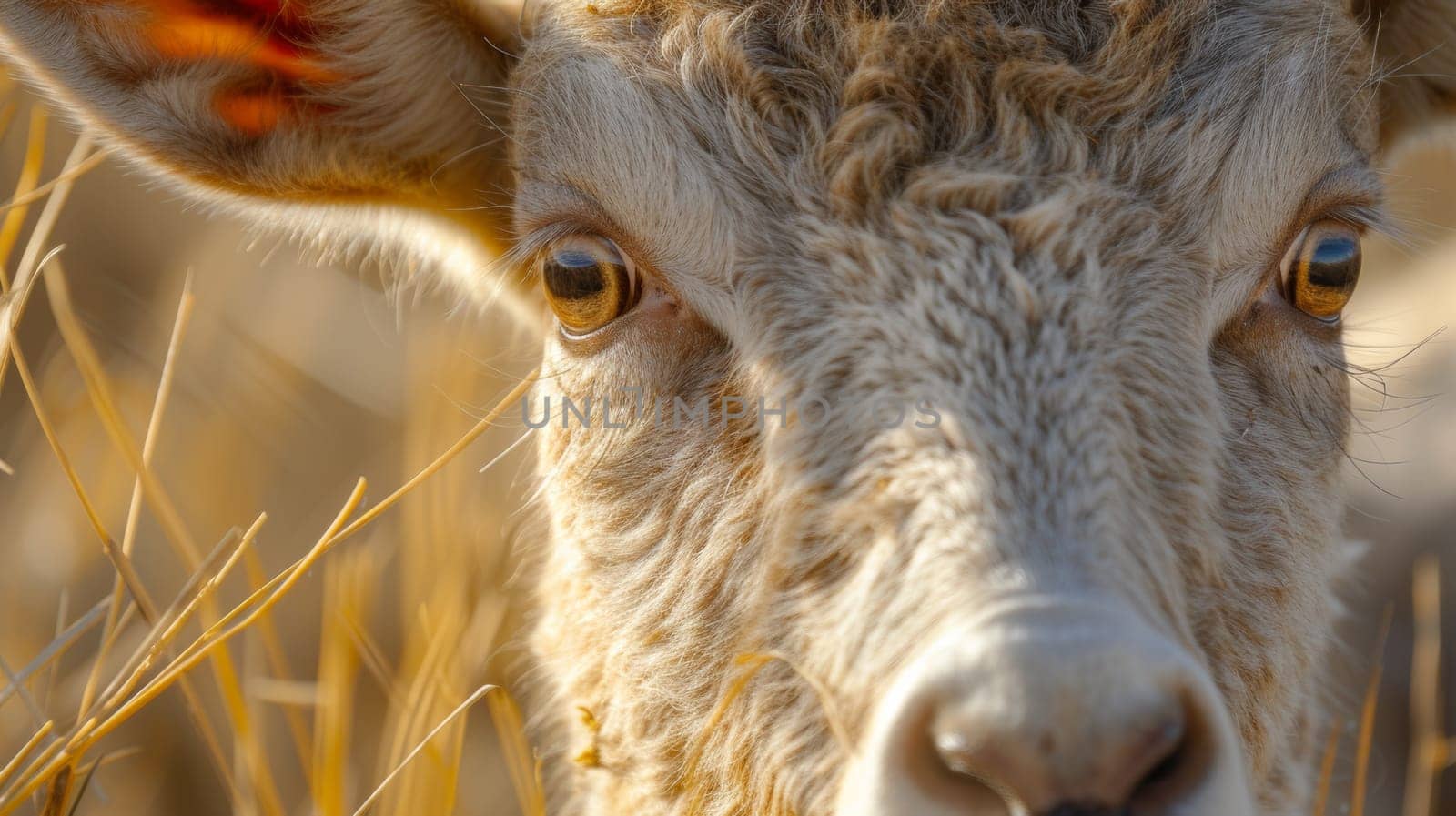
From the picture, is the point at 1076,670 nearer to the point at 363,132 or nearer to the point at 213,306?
the point at 363,132

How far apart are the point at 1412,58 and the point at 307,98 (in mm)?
2985

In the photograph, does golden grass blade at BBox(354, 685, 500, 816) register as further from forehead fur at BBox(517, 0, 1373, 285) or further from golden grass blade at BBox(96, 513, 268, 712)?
forehead fur at BBox(517, 0, 1373, 285)

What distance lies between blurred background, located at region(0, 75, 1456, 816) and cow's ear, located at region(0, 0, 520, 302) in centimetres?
65

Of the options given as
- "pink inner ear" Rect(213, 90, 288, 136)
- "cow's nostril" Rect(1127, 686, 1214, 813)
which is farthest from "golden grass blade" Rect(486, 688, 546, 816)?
"cow's nostril" Rect(1127, 686, 1214, 813)

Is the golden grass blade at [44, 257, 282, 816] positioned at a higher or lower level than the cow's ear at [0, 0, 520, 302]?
lower

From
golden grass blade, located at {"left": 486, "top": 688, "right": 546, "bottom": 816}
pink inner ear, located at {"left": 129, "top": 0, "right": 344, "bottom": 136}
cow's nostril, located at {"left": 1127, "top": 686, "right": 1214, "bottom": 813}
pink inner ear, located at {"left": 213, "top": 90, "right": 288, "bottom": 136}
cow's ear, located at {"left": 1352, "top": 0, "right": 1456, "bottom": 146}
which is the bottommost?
golden grass blade, located at {"left": 486, "top": 688, "right": 546, "bottom": 816}

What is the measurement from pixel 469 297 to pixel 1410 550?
399 cm

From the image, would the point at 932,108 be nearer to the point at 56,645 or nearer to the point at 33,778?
the point at 56,645

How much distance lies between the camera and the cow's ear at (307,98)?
3164 mm

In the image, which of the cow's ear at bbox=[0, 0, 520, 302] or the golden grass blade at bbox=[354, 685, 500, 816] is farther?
the cow's ear at bbox=[0, 0, 520, 302]

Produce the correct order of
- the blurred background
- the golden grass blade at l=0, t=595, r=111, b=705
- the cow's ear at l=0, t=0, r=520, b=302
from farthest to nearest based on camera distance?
the blurred background, the cow's ear at l=0, t=0, r=520, b=302, the golden grass blade at l=0, t=595, r=111, b=705

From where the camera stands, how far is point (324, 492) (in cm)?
751

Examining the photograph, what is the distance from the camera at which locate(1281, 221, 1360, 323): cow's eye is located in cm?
300

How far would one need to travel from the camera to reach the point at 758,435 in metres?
2.71
